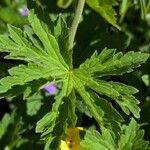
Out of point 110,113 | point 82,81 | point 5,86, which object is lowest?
point 110,113

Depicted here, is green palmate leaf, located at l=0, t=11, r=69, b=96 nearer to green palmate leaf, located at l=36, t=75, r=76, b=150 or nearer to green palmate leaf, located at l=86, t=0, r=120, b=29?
green palmate leaf, located at l=36, t=75, r=76, b=150

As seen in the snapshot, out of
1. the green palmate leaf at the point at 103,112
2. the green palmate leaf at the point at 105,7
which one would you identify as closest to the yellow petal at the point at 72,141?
the green palmate leaf at the point at 103,112

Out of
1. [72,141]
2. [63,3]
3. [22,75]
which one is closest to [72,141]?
[72,141]

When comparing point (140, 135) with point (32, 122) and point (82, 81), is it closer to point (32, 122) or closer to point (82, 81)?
point (82, 81)

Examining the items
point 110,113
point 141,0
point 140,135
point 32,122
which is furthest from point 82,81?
point 32,122

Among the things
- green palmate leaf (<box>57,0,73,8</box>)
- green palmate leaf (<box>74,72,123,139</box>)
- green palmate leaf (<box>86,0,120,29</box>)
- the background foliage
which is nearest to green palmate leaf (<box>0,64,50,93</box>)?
the background foliage

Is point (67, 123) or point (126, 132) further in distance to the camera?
point (126, 132)

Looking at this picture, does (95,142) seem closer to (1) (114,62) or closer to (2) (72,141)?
(2) (72,141)
